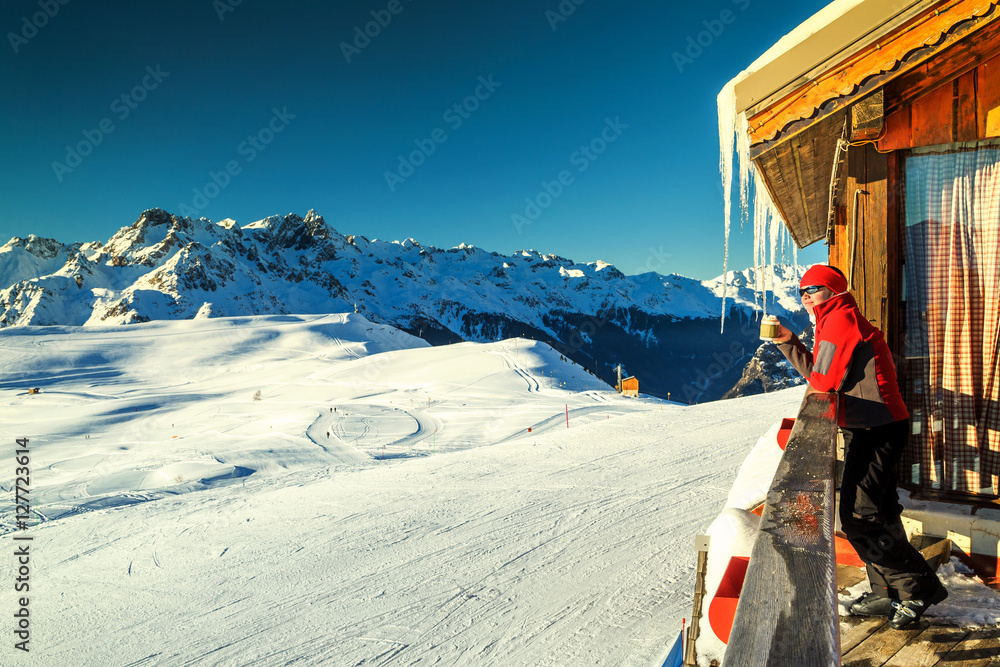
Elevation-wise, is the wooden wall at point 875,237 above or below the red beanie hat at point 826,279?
above

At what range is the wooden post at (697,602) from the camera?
2.94 m

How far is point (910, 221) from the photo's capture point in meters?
3.27

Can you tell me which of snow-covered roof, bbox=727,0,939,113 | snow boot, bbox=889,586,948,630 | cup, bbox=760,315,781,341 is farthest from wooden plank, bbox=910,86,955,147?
snow boot, bbox=889,586,948,630

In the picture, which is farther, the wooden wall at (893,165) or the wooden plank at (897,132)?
the wooden plank at (897,132)

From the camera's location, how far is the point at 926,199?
10.5ft

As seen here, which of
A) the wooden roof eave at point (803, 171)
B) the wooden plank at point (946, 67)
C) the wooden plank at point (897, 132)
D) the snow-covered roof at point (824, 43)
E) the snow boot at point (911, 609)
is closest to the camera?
the snow boot at point (911, 609)

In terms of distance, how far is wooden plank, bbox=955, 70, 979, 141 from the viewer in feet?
10.1

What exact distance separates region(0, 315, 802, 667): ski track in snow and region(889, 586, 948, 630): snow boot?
1.79m

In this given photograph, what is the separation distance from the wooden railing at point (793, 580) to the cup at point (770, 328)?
3.34 ft

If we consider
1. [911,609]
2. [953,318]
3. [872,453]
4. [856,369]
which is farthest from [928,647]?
[953,318]

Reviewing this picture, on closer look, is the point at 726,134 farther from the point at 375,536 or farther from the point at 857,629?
the point at 375,536

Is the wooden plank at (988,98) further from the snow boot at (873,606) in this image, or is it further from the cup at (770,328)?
the snow boot at (873,606)

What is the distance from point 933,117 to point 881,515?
260cm

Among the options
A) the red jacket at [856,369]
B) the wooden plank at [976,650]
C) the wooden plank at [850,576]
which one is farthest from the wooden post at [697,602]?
the red jacket at [856,369]
